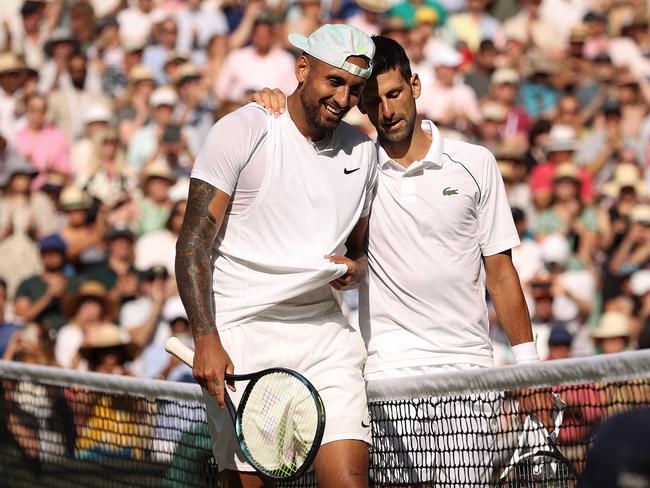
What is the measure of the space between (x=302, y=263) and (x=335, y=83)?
0.76 meters

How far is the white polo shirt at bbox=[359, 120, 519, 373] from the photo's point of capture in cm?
628

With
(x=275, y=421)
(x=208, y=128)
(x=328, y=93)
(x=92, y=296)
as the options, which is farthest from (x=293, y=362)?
(x=208, y=128)

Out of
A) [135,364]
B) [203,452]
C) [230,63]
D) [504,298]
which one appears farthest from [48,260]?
[504,298]

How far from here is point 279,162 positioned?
5.80m

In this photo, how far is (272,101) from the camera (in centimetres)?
601

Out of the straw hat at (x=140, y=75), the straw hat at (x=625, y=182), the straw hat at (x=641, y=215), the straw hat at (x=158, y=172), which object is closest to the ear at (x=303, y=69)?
the straw hat at (x=641, y=215)

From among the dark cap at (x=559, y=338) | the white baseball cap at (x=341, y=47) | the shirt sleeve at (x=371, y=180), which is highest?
the white baseball cap at (x=341, y=47)

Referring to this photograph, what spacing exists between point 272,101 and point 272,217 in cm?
55

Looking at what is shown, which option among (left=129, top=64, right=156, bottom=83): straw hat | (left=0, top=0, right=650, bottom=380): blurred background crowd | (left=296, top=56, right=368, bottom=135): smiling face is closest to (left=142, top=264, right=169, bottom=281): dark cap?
(left=0, top=0, right=650, bottom=380): blurred background crowd

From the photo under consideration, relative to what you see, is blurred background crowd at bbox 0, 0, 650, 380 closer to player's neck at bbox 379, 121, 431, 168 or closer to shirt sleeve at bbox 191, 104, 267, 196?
player's neck at bbox 379, 121, 431, 168

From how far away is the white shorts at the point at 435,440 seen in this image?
19.6ft

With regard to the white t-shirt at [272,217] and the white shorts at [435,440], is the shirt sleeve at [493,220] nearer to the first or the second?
the white shorts at [435,440]

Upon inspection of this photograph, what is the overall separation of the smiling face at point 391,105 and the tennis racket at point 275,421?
54.2 inches

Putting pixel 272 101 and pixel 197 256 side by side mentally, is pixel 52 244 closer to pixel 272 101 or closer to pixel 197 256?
pixel 272 101
